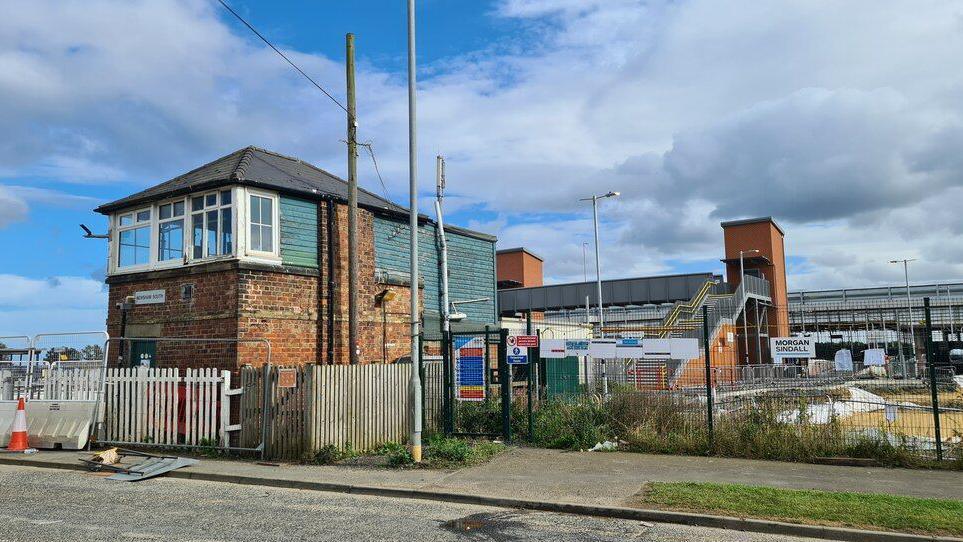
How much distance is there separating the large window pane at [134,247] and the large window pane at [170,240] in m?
0.39

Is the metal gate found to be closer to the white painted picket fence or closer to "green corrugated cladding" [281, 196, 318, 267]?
the white painted picket fence

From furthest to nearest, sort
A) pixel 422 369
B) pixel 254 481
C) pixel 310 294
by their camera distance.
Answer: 1. pixel 310 294
2. pixel 422 369
3. pixel 254 481

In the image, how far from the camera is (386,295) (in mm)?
17812

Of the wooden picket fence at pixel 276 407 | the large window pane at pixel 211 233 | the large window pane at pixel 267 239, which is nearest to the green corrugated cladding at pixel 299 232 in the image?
the large window pane at pixel 267 239

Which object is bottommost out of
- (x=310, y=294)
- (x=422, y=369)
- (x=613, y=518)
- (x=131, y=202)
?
(x=613, y=518)

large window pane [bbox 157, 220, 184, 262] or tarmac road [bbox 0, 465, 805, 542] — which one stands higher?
large window pane [bbox 157, 220, 184, 262]

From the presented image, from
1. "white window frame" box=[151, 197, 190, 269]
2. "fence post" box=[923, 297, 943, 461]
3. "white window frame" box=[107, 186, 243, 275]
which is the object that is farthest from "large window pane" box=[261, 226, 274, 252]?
"fence post" box=[923, 297, 943, 461]

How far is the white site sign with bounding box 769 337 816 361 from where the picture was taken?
12.4 metres

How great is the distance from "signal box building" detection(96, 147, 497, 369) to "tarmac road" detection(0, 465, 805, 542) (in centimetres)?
524

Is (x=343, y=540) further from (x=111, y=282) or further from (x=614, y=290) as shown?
(x=614, y=290)

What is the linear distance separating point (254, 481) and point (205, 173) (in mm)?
9226

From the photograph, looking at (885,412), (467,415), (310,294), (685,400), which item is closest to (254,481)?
(467,415)

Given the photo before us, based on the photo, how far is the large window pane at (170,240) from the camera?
16.6m

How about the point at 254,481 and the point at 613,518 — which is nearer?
the point at 613,518
